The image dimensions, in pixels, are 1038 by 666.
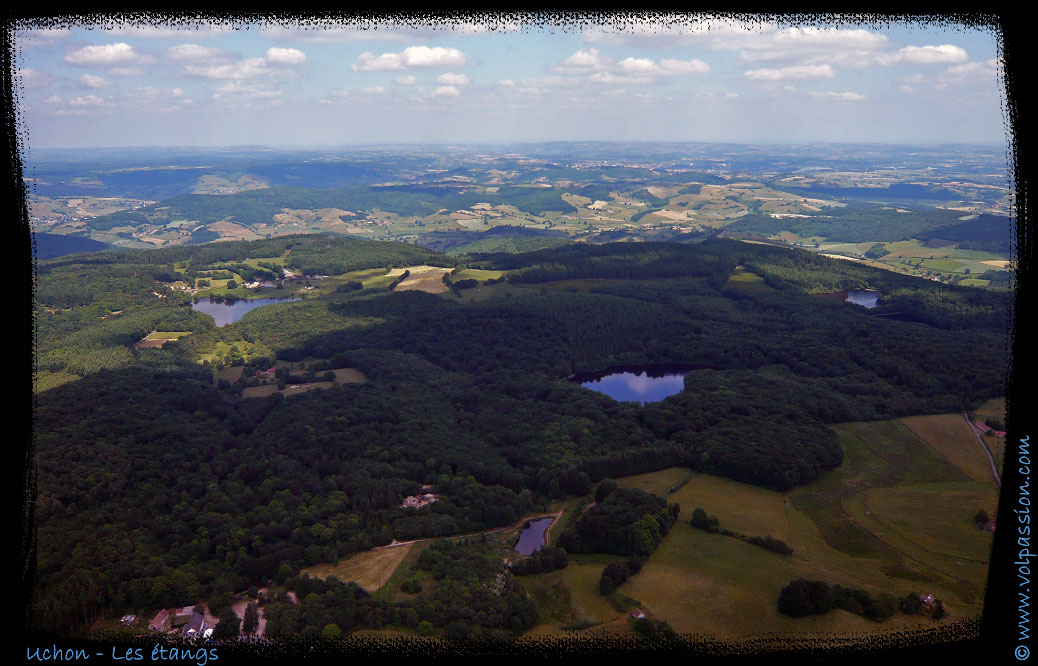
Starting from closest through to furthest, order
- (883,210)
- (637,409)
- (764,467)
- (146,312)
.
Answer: (764,467)
(637,409)
(146,312)
(883,210)

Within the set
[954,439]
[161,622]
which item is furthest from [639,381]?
[161,622]

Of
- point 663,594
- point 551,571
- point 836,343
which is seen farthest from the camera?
point 836,343

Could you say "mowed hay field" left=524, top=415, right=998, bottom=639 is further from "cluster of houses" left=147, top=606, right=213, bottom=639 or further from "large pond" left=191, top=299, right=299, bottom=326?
"large pond" left=191, top=299, right=299, bottom=326


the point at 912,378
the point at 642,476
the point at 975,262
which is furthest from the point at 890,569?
the point at 975,262

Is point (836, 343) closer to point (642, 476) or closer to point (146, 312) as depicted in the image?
point (642, 476)

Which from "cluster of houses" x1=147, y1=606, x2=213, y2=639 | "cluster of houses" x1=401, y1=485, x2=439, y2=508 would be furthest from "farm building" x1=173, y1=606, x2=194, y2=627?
"cluster of houses" x1=401, y1=485, x2=439, y2=508

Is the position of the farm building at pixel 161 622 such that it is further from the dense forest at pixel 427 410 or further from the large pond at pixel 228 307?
the large pond at pixel 228 307

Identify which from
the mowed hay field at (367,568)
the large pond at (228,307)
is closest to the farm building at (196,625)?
the mowed hay field at (367,568)
